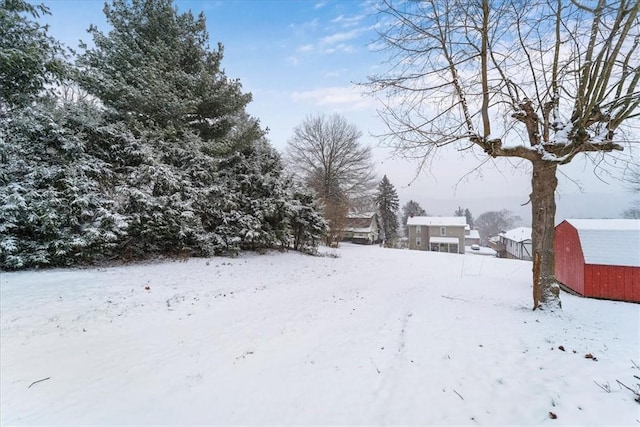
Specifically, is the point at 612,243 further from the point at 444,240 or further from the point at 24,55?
the point at 444,240

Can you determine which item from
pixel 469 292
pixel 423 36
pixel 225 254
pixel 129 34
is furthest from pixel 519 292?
pixel 129 34

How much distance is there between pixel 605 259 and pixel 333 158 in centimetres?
1974

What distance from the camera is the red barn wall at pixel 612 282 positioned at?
7301 mm

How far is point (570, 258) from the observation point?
28.2 ft

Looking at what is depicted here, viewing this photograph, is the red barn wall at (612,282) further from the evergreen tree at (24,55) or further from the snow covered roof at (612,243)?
the evergreen tree at (24,55)

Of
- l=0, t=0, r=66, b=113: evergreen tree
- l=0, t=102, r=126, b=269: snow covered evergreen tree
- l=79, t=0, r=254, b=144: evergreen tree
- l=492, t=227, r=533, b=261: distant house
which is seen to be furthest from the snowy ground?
l=492, t=227, r=533, b=261: distant house

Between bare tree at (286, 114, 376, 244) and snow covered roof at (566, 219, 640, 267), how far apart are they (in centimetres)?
1685

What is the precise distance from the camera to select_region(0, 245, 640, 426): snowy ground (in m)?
2.46

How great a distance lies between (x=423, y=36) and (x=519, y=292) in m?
6.74

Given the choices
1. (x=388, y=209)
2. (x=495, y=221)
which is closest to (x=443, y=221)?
(x=388, y=209)

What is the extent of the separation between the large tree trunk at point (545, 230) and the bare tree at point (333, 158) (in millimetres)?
18529

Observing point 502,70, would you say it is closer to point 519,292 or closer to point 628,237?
point 519,292

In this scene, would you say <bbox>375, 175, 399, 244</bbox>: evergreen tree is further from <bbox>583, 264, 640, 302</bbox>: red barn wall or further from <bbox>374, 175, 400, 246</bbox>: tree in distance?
<bbox>583, 264, 640, 302</bbox>: red barn wall

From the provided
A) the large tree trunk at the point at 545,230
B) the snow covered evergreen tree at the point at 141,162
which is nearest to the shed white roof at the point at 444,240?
the snow covered evergreen tree at the point at 141,162
